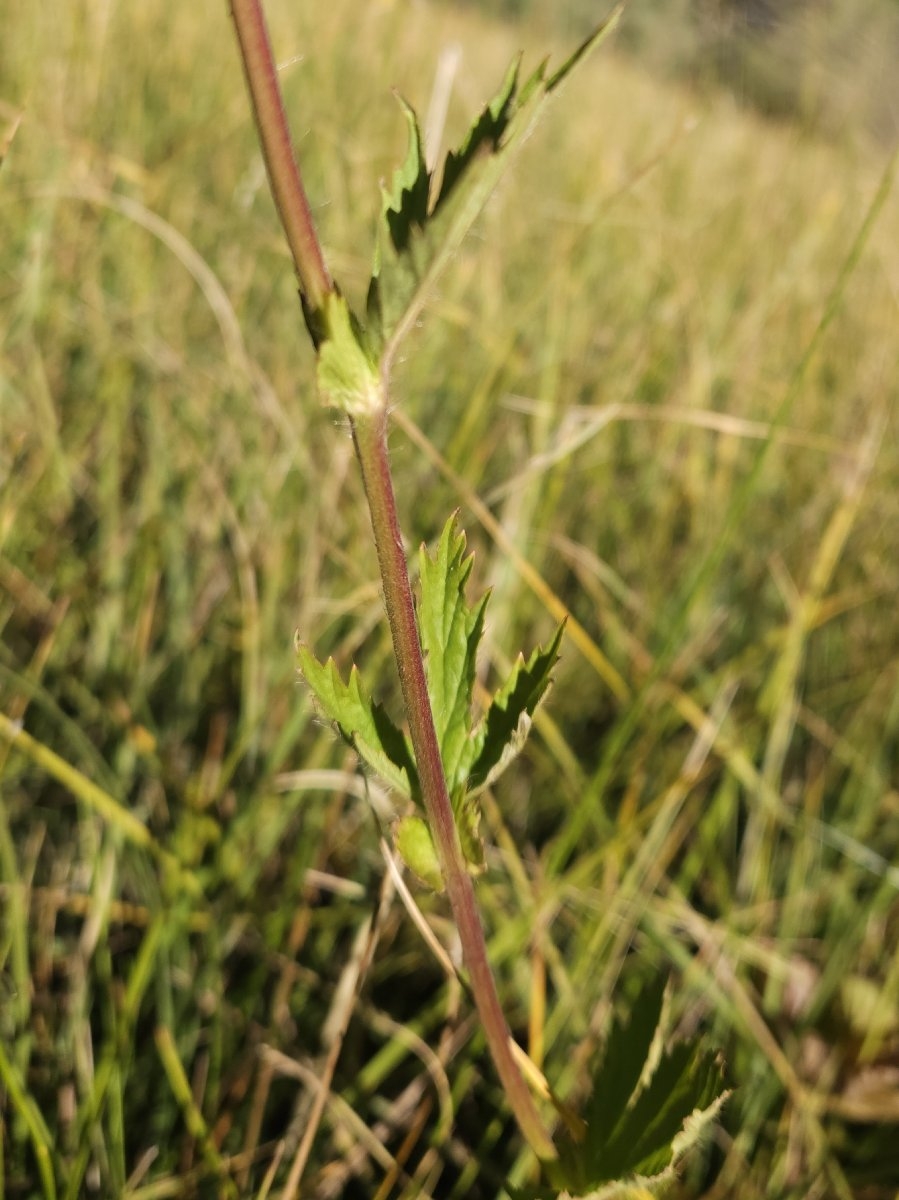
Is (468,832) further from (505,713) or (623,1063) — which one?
(623,1063)

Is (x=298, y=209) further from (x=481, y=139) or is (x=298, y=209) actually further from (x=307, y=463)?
(x=307, y=463)

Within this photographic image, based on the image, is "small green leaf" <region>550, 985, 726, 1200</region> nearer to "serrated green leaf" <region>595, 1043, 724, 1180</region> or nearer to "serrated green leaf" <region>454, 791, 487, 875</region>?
"serrated green leaf" <region>595, 1043, 724, 1180</region>

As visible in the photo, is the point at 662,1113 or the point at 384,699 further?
the point at 384,699

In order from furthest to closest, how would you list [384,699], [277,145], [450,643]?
[384,699], [450,643], [277,145]

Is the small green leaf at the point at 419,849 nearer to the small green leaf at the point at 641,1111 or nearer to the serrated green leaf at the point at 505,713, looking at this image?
the serrated green leaf at the point at 505,713

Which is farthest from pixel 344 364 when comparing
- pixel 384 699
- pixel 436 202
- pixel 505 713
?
pixel 384 699

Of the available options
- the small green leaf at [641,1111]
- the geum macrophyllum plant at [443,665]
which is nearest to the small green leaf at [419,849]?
the geum macrophyllum plant at [443,665]

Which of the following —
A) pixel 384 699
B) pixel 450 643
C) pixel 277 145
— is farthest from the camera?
pixel 384 699

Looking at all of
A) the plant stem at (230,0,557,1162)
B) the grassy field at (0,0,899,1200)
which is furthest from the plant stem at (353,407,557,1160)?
the grassy field at (0,0,899,1200)
